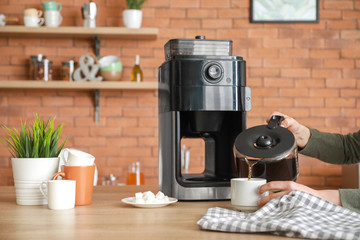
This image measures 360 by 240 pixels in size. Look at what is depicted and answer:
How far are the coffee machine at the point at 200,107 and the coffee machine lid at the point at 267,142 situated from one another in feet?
0.64

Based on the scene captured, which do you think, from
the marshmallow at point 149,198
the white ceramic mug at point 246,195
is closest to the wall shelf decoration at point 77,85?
the marshmallow at point 149,198

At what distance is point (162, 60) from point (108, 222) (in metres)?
2.52

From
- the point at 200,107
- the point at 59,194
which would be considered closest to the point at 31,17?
the point at 200,107

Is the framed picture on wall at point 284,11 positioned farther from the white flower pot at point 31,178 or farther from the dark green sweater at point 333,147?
the white flower pot at point 31,178

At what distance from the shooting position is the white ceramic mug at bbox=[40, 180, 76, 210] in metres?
1.18

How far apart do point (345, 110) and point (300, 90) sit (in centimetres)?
34

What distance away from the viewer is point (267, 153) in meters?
1.15

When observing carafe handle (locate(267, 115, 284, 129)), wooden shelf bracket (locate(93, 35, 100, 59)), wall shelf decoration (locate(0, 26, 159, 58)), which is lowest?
carafe handle (locate(267, 115, 284, 129))

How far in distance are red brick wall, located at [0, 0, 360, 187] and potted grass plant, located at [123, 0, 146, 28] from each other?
17 centimetres

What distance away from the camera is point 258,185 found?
44.1 inches

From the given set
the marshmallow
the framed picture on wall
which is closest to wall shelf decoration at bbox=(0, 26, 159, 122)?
the framed picture on wall

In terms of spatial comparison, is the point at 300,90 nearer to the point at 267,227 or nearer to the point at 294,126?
the point at 294,126

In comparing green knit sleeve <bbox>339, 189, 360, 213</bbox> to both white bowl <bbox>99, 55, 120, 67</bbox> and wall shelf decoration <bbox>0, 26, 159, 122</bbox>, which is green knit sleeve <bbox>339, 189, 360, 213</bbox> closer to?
wall shelf decoration <bbox>0, 26, 159, 122</bbox>

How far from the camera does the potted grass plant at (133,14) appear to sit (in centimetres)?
325
